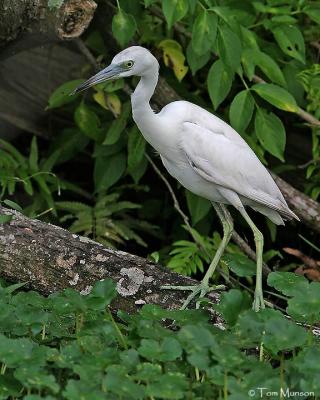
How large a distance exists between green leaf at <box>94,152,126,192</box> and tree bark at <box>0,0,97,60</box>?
2.59 ft

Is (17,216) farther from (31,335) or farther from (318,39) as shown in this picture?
(318,39)

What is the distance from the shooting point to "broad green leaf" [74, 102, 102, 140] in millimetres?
4949

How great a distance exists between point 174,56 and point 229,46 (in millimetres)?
692

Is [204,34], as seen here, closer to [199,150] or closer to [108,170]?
[199,150]

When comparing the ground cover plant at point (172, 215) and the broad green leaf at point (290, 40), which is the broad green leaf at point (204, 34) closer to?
the ground cover plant at point (172, 215)

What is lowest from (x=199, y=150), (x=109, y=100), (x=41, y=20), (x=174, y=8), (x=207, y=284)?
(x=207, y=284)

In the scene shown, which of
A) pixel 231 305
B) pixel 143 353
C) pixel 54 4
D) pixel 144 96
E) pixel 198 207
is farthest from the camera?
pixel 198 207

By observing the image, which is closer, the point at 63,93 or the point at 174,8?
the point at 174,8

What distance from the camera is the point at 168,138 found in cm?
383

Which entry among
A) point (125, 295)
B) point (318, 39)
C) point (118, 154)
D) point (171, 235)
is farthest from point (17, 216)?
point (318, 39)

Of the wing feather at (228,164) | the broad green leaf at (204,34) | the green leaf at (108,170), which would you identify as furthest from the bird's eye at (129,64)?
the green leaf at (108,170)

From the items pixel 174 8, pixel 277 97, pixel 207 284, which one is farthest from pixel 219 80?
pixel 207 284

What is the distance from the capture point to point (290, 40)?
4.59 meters

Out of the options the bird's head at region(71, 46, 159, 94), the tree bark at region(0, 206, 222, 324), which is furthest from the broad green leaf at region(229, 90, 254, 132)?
the tree bark at region(0, 206, 222, 324)
